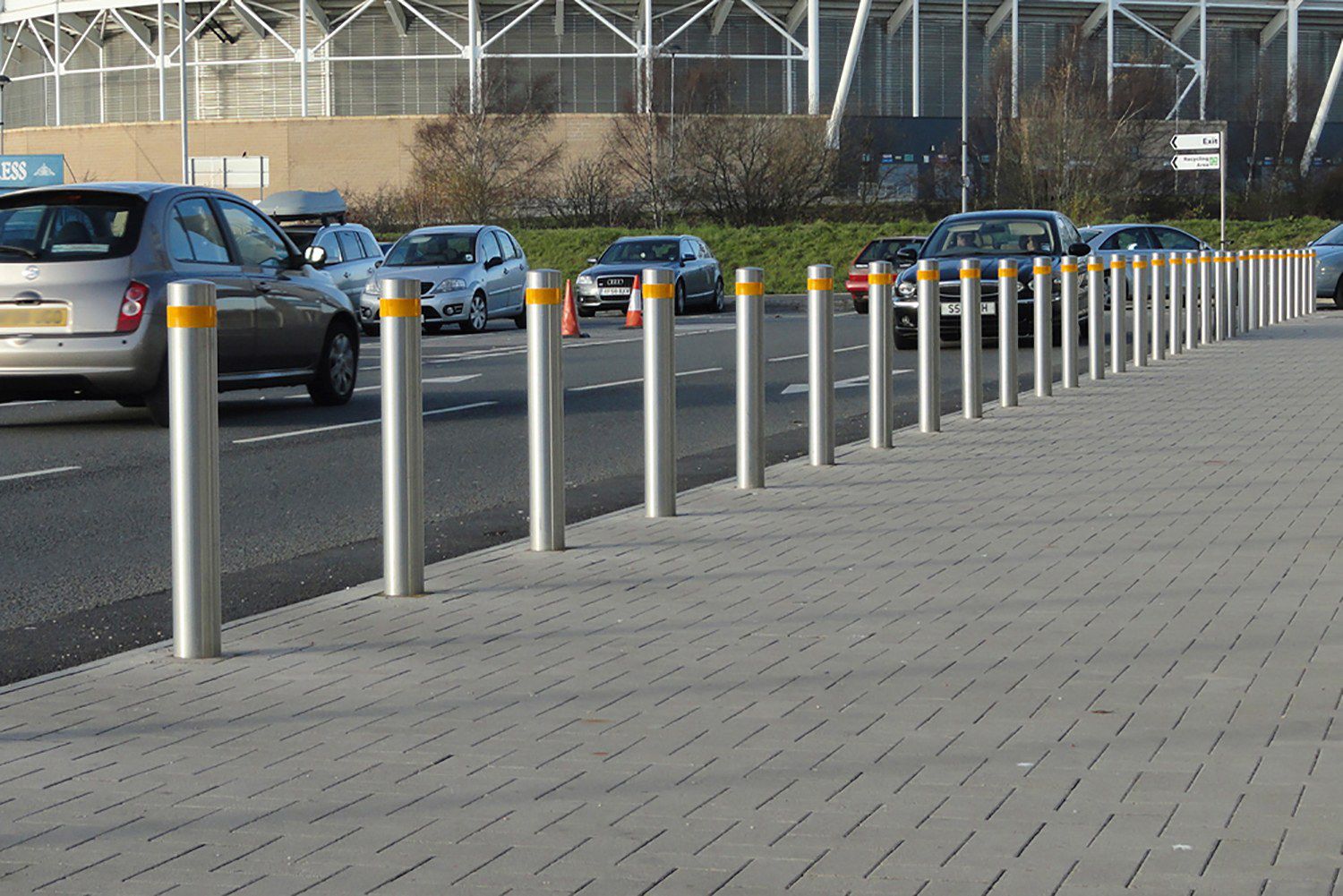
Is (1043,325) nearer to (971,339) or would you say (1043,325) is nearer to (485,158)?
(971,339)

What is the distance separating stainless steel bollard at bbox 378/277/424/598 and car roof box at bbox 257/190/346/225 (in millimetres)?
42625

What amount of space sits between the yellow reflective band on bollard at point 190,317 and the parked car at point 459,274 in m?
21.9

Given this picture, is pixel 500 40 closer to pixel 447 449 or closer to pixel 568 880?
pixel 447 449

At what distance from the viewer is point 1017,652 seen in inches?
246

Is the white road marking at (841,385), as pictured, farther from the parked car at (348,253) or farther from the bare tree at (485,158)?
the bare tree at (485,158)

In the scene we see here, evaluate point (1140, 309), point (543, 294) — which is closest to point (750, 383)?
point (543, 294)

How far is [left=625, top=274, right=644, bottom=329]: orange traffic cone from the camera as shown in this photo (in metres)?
31.1

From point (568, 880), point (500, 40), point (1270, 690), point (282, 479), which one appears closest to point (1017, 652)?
point (1270, 690)

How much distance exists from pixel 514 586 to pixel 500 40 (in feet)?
227

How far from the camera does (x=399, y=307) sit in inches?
289

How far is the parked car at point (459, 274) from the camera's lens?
29.0 meters

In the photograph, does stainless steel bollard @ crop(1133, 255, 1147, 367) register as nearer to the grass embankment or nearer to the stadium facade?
the grass embankment

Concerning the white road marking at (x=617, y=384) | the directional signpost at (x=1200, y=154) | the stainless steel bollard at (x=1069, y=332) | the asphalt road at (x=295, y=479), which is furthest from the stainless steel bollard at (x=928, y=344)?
the directional signpost at (x=1200, y=154)

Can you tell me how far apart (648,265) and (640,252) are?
6.41 feet
